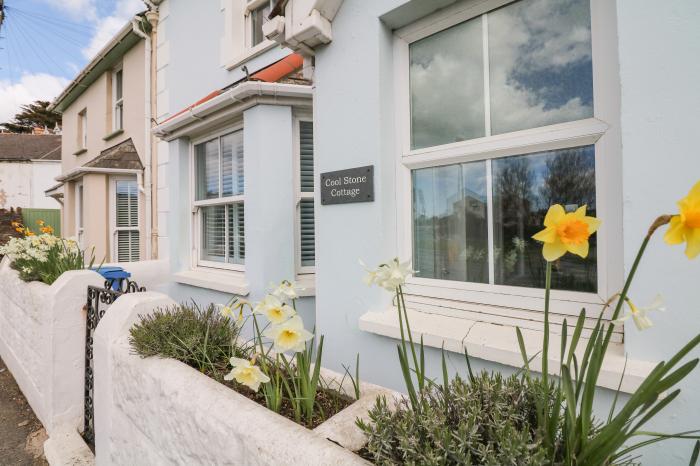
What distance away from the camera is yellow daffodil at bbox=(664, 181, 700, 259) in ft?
2.61

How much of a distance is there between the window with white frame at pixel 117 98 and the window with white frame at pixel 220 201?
16.3 feet

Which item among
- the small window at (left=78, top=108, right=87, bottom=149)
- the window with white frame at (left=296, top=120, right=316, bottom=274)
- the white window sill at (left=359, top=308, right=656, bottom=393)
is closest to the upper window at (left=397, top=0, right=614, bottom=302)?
the white window sill at (left=359, top=308, right=656, bottom=393)

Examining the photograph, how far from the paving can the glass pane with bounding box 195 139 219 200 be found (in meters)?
2.92

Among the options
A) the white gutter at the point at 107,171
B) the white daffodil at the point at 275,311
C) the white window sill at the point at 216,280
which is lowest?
the white window sill at the point at 216,280

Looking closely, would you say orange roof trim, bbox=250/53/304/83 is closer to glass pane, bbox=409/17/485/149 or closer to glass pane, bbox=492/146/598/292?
glass pane, bbox=409/17/485/149

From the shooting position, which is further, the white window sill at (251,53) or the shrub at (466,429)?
the white window sill at (251,53)

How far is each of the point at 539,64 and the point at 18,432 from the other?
516cm

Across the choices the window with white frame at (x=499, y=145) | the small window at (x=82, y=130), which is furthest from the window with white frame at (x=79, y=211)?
the window with white frame at (x=499, y=145)

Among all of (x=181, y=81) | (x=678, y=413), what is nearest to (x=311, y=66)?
(x=678, y=413)

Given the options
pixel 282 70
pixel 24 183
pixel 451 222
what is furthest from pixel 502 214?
pixel 24 183

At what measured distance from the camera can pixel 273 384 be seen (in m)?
1.76

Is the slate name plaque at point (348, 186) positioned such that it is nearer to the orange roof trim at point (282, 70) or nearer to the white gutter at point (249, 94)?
the white gutter at point (249, 94)

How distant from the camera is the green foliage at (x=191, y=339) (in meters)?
2.05

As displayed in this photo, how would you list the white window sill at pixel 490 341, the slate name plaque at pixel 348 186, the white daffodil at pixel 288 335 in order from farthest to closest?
the slate name plaque at pixel 348 186
the white window sill at pixel 490 341
the white daffodil at pixel 288 335
